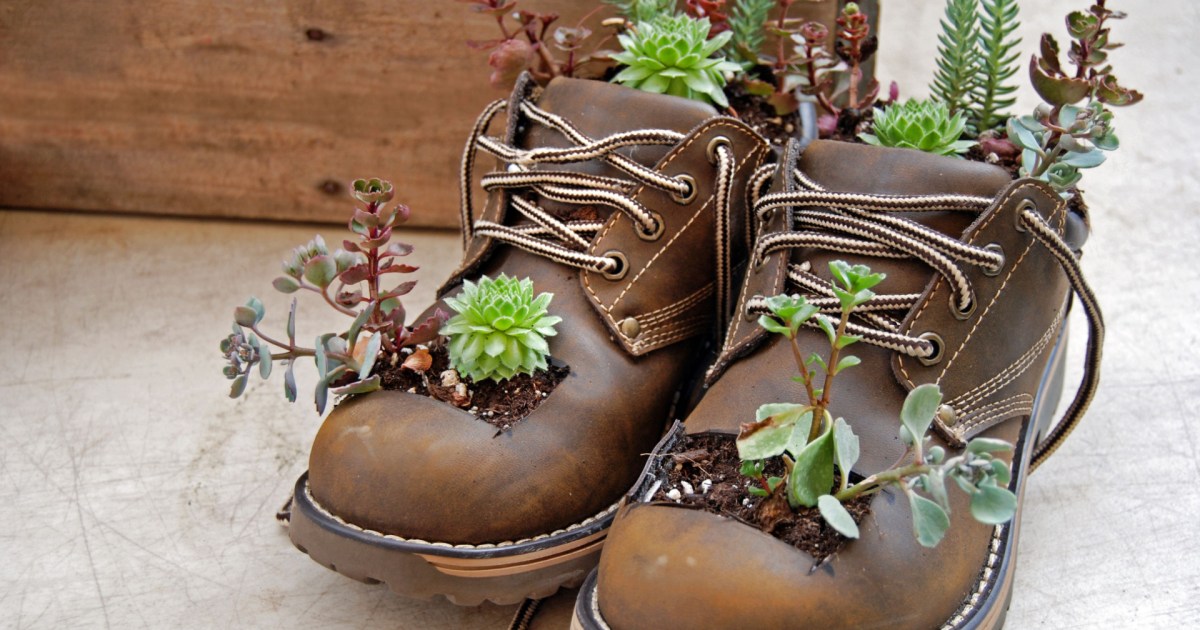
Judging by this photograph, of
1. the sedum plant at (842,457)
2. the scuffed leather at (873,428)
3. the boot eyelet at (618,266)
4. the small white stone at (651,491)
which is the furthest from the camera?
the boot eyelet at (618,266)

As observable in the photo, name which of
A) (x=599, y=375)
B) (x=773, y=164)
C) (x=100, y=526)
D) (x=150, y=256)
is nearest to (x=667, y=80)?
(x=773, y=164)

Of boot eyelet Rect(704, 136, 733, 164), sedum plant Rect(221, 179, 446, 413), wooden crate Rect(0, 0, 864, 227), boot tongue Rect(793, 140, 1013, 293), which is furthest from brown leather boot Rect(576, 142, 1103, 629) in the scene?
wooden crate Rect(0, 0, 864, 227)

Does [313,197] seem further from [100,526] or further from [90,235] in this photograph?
[100,526]

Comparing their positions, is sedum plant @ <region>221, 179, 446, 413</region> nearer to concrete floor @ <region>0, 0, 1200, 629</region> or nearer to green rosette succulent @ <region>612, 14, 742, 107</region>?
concrete floor @ <region>0, 0, 1200, 629</region>

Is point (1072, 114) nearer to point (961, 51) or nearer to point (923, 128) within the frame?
point (923, 128)

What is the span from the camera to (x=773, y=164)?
1.40m

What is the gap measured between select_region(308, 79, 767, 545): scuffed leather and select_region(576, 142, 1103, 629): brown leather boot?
120 mm

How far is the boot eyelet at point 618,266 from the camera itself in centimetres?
139

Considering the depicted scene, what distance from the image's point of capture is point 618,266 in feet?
4.58

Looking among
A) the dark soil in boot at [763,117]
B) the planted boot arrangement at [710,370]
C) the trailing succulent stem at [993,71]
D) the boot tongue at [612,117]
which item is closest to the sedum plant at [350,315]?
the planted boot arrangement at [710,370]

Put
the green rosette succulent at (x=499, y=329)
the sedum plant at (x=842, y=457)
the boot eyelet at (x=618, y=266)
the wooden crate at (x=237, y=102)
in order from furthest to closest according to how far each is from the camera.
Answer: the wooden crate at (x=237, y=102), the boot eyelet at (x=618, y=266), the green rosette succulent at (x=499, y=329), the sedum plant at (x=842, y=457)

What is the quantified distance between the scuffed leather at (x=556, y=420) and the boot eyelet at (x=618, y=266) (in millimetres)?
17

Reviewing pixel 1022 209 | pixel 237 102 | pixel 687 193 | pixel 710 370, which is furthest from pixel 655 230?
pixel 237 102

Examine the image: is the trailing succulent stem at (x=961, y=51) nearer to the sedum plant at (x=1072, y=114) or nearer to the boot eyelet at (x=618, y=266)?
the sedum plant at (x=1072, y=114)
